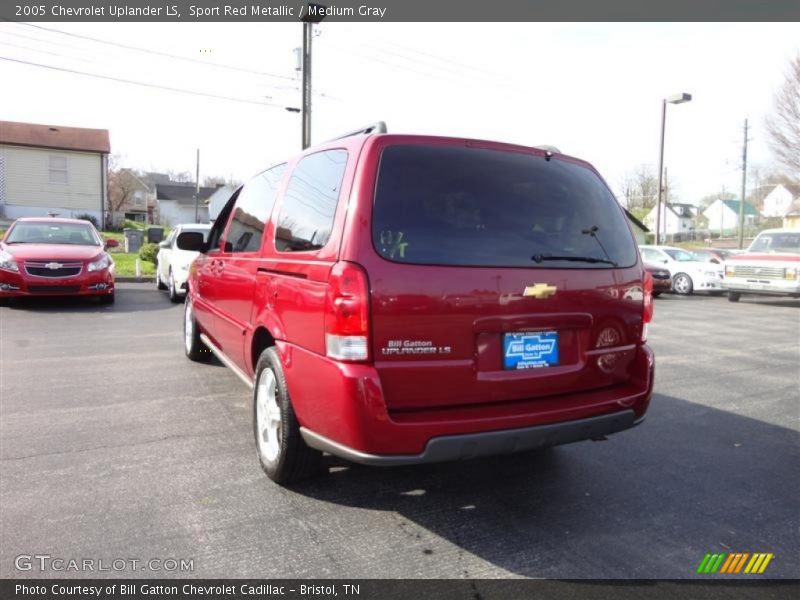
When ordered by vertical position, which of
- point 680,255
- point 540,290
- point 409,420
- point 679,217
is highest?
point 679,217

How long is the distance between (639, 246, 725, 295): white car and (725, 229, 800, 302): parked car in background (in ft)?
5.46

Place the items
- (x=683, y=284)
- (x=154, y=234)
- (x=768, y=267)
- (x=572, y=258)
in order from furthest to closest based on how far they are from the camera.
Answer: (x=154, y=234) → (x=683, y=284) → (x=768, y=267) → (x=572, y=258)

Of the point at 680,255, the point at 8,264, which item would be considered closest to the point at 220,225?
the point at 8,264

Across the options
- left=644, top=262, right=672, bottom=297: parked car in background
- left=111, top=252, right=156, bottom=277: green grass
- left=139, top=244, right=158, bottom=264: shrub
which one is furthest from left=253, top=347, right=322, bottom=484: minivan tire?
left=139, top=244, right=158, bottom=264: shrub

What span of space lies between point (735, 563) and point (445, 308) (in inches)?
71.0

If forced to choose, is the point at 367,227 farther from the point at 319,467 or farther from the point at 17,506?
the point at 17,506

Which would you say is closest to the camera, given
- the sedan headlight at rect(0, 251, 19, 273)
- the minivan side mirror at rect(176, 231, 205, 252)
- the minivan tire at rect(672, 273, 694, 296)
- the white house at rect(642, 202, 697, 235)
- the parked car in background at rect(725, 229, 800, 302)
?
the minivan side mirror at rect(176, 231, 205, 252)

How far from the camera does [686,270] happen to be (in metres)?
18.5

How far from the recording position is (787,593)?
2.47 metres

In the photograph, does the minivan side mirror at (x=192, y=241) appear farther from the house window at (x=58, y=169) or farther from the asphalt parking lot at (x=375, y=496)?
the house window at (x=58, y=169)

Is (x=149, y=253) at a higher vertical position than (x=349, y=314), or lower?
higher

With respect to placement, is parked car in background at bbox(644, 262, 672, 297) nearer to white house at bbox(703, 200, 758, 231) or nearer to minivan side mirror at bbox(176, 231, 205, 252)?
minivan side mirror at bbox(176, 231, 205, 252)

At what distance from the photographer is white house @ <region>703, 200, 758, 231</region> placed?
9294cm

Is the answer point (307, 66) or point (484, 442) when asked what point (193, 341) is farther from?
point (307, 66)
